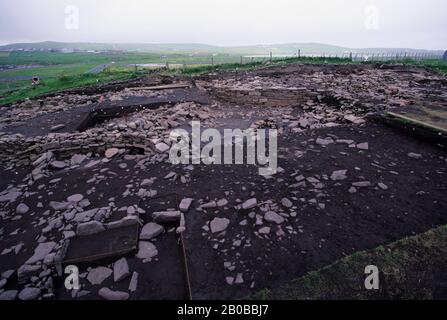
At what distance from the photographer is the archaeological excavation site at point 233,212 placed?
7.98ft

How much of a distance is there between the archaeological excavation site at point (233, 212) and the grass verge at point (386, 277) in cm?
1

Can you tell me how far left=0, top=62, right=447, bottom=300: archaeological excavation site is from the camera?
7.98 ft

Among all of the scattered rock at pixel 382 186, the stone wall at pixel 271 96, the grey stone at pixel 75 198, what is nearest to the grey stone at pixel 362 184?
the scattered rock at pixel 382 186

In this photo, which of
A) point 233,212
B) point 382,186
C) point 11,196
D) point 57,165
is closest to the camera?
point 233,212

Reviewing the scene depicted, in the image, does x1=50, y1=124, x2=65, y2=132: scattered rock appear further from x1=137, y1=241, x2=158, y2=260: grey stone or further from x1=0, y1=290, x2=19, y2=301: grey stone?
x1=137, y1=241, x2=158, y2=260: grey stone

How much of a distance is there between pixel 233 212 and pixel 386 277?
6.12 ft

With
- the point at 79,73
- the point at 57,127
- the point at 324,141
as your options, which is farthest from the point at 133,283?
the point at 79,73

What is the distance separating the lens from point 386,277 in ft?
7.30

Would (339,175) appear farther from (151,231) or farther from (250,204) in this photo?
(151,231)

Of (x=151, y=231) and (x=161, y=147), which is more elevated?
(x=161, y=147)

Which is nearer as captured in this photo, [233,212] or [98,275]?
[98,275]

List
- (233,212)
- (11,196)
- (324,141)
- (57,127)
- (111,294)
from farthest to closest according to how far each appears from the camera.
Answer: (57,127)
(324,141)
(11,196)
(233,212)
(111,294)

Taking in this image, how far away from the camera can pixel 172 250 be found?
296cm
